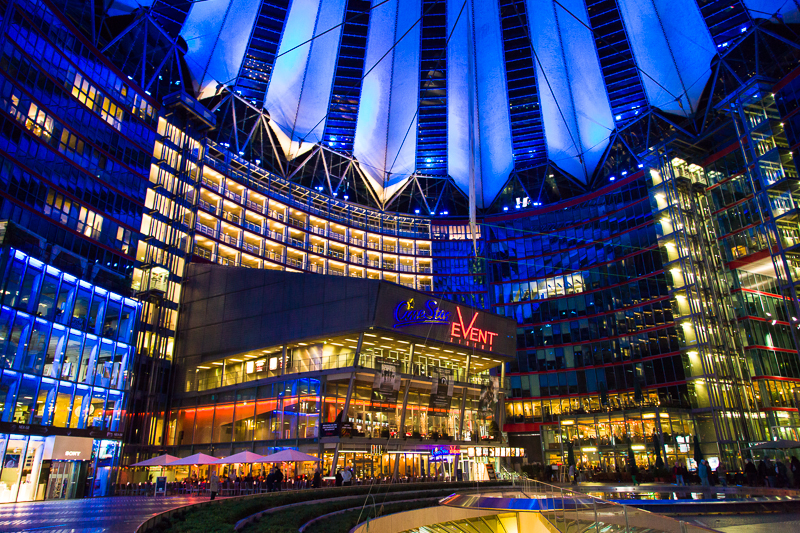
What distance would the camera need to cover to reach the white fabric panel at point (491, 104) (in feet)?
207

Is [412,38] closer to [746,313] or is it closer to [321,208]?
[321,208]

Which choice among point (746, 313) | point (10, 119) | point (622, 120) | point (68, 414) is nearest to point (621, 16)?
point (622, 120)

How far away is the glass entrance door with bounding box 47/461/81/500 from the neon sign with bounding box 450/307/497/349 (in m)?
32.5

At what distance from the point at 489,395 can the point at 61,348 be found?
3950cm

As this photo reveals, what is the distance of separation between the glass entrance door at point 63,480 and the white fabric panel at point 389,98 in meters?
44.4

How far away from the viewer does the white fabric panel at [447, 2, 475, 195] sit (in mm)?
62219

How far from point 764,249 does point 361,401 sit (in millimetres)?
42994

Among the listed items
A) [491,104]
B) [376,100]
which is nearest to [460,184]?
[491,104]

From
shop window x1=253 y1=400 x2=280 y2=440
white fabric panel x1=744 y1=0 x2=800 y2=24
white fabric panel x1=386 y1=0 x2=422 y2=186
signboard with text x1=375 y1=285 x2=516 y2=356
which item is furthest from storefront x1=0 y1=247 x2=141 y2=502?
white fabric panel x1=744 y1=0 x2=800 y2=24

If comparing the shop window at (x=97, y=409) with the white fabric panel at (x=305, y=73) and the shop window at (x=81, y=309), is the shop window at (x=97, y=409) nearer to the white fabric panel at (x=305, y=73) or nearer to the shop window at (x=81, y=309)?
Answer: the shop window at (x=81, y=309)

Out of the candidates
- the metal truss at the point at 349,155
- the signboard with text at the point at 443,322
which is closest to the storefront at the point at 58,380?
the signboard with text at the point at 443,322

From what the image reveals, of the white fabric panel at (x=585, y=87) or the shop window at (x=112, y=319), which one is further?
the white fabric panel at (x=585, y=87)

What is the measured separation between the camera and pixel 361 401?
47812mm

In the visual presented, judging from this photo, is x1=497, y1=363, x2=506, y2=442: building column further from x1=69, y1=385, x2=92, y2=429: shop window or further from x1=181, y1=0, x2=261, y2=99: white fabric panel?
x1=181, y1=0, x2=261, y2=99: white fabric panel
